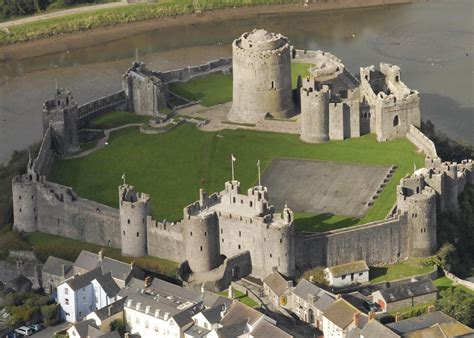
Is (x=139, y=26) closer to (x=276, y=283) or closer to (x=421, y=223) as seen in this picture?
(x=421, y=223)

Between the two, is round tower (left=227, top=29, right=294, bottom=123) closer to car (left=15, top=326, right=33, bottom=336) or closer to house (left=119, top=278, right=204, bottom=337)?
house (left=119, top=278, right=204, bottom=337)

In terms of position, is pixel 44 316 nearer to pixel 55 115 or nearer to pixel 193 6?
pixel 55 115

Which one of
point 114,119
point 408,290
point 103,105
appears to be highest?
point 103,105

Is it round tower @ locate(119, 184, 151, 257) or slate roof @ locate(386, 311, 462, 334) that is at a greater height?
round tower @ locate(119, 184, 151, 257)

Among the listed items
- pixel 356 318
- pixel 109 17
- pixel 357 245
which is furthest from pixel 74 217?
pixel 109 17

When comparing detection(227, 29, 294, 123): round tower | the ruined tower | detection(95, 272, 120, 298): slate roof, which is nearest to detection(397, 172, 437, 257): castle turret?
detection(95, 272, 120, 298): slate roof

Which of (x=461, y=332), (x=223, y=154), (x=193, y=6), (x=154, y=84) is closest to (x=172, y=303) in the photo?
(x=461, y=332)
